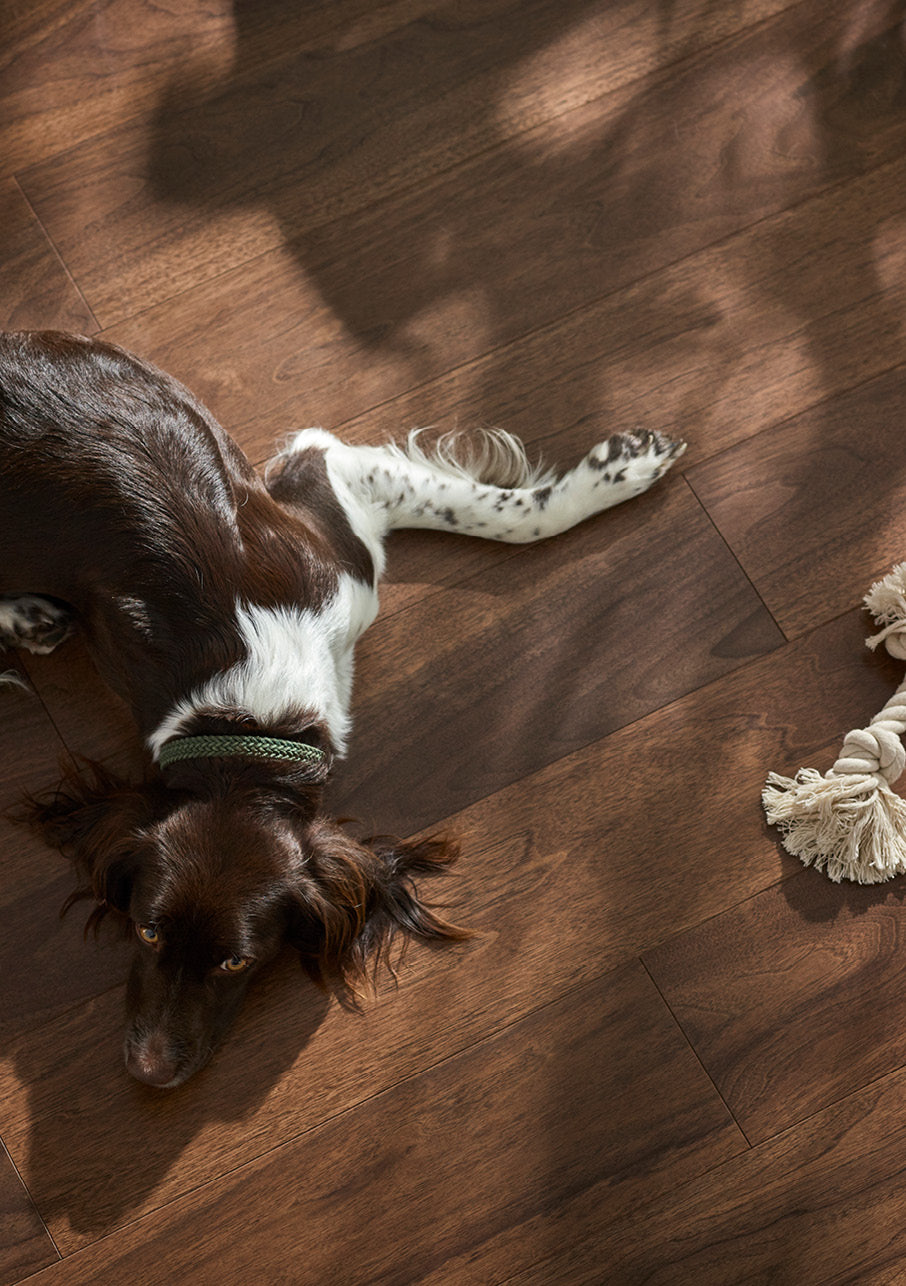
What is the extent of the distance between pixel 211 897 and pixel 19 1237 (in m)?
0.87

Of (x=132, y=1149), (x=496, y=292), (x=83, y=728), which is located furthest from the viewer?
(x=496, y=292)

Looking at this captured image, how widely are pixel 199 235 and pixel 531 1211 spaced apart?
212 centimetres

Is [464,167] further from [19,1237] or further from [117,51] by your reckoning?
[19,1237]

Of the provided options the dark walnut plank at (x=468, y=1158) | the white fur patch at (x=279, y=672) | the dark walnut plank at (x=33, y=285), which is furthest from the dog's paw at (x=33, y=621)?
the dark walnut plank at (x=468, y=1158)

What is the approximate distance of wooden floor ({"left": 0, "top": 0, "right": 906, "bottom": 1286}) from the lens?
2.09 m

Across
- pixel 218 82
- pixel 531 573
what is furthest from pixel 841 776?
pixel 218 82

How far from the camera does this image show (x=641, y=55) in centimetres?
253

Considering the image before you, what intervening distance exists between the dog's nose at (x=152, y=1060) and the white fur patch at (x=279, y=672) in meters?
0.49

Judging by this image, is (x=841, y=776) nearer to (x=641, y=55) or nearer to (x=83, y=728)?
(x=83, y=728)

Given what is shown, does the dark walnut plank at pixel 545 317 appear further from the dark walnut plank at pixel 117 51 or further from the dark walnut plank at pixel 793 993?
the dark walnut plank at pixel 793 993

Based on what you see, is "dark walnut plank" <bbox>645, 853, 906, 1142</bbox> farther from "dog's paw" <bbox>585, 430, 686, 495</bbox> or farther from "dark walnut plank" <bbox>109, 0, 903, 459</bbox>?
"dark walnut plank" <bbox>109, 0, 903, 459</bbox>

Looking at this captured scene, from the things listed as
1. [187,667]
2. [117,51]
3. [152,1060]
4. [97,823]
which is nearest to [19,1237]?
[152,1060]

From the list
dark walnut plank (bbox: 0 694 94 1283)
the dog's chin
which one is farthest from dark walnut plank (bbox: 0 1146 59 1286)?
the dog's chin

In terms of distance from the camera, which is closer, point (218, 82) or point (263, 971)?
point (263, 971)
